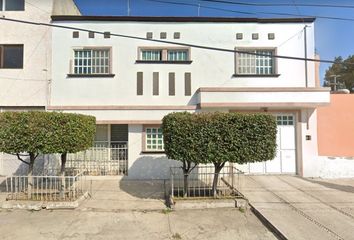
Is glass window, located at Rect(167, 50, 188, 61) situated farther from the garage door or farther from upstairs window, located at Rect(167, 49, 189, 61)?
the garage door

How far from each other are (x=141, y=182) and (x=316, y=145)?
7261mm

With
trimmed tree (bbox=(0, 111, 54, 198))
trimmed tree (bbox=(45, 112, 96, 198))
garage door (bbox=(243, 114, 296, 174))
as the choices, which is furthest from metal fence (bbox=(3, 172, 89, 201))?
garage door (bbox=(243, 114, 296, 174))

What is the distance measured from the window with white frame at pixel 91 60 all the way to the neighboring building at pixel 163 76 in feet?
0.13

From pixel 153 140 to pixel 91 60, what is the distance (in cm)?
433

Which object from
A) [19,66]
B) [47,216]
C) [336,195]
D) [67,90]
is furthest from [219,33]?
[47,216]

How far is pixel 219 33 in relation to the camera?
1274 cm

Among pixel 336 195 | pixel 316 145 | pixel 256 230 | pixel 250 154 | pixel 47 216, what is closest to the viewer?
pixel 256 230

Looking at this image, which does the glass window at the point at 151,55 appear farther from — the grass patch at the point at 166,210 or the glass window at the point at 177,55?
the grass patch at the point at 166,210

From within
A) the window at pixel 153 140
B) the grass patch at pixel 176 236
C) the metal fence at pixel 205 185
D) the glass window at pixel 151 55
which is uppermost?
the glass window at pixel 151 55

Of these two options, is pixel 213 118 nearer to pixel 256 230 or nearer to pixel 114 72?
pixel 256 230

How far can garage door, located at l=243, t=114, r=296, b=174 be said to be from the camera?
12.4m

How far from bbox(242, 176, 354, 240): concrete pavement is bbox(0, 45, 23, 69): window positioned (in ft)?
34.3

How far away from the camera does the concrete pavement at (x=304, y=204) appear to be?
6164 mm

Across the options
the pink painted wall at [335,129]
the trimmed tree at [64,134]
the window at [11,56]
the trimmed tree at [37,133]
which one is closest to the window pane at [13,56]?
the window at [11,56]
